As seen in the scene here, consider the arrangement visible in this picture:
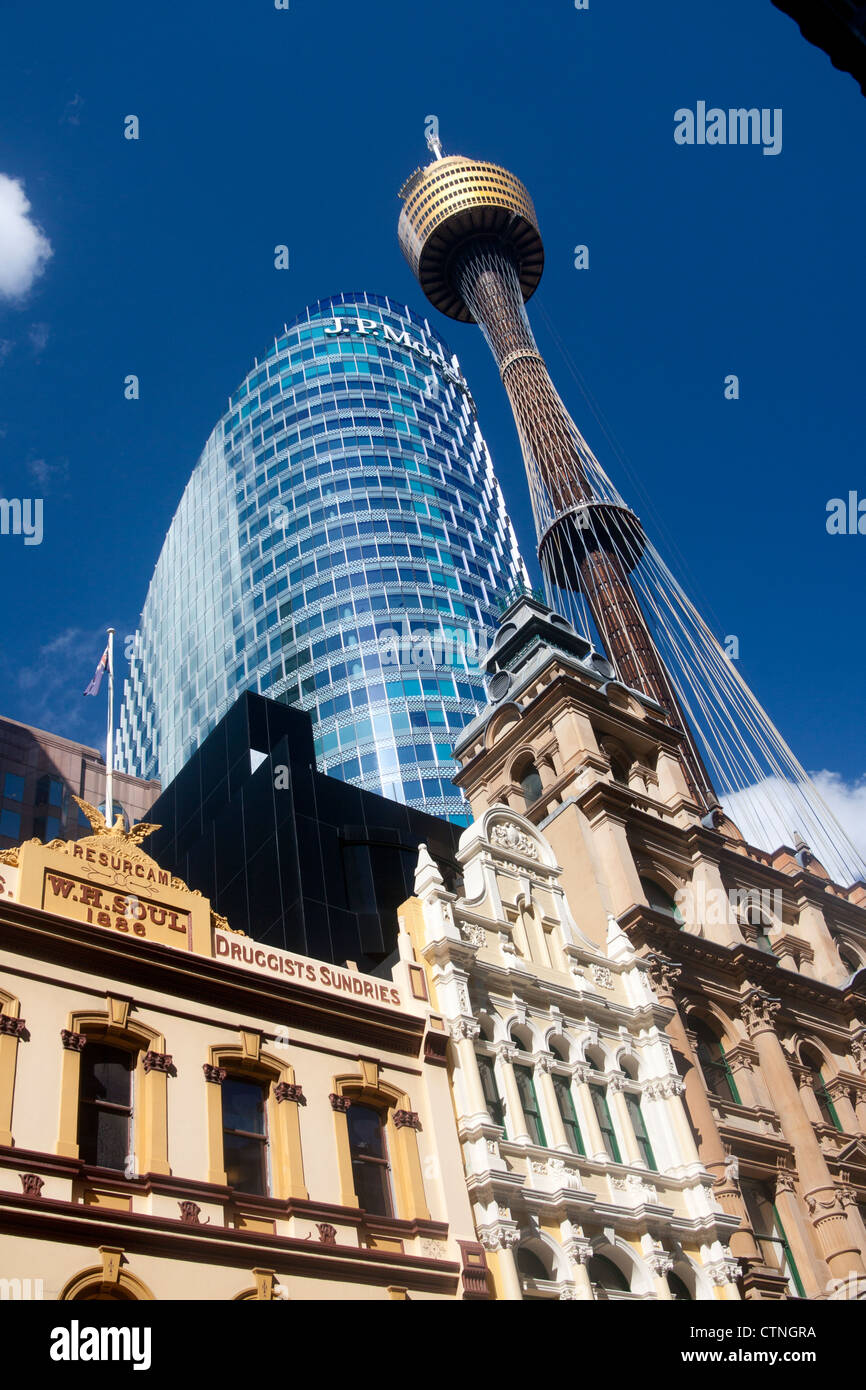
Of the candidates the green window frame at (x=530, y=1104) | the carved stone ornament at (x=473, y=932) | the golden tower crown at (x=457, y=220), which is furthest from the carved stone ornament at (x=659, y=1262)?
the golden tower crown at (x=457, y=220)

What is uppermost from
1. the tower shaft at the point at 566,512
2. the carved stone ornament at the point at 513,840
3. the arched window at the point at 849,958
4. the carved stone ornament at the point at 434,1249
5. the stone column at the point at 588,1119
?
the tower shaft at the point at 566,512

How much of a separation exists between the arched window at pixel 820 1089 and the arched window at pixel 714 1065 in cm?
356

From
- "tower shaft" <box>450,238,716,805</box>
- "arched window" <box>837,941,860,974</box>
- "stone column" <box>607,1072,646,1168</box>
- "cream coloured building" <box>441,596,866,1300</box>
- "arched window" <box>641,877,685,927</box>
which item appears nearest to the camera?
"stone column" <box>607,1072,646,1168</box>

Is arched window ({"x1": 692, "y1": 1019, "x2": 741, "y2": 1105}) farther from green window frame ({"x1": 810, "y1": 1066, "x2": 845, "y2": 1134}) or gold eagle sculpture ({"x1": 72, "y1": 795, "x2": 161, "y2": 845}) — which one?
gold eagle sculpture ({"x1": 72, "y1": 795, "x2": 161, "y2": 845})

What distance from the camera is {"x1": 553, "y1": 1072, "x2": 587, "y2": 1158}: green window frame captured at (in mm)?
26828

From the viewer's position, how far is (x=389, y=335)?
12119 cm

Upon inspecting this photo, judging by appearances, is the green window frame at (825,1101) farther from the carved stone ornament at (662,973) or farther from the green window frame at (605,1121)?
the green window frame at (605,1121)

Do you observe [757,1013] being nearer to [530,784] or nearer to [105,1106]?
[530,784]

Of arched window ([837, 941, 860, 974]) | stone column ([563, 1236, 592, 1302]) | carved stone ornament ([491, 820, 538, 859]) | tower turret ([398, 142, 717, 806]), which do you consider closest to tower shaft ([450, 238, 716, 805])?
tower turret ([398, 142, 717, 806])

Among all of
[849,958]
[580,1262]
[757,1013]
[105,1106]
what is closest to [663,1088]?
[580,1262]

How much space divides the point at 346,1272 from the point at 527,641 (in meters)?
32.1

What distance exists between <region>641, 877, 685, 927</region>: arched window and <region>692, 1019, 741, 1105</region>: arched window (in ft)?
12.4

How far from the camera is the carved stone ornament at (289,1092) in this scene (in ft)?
72.2
